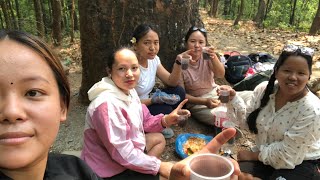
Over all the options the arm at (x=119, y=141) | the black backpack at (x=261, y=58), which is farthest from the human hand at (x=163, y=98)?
the black backpack at (x=261, y=58)

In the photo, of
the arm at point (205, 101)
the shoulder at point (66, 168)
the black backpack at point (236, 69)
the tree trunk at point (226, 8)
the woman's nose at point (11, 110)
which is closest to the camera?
the woman's nose at point (11, 110)

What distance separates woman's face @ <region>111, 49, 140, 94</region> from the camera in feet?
9.91

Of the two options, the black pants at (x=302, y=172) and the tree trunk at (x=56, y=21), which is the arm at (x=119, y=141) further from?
the tree trunk at (x=56, y=21)

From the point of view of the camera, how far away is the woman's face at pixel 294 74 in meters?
2.83

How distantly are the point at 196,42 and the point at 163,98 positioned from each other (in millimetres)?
1067

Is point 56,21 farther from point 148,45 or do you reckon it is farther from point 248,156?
point 248,156

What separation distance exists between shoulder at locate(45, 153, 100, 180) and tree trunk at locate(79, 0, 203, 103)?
10.4ft

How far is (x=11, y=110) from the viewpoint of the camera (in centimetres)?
111

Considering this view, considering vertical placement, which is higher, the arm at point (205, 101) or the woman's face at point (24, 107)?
the woman's face at point (24, 107)

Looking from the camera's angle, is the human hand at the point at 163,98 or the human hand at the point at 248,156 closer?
the human hand at the point at 248,156

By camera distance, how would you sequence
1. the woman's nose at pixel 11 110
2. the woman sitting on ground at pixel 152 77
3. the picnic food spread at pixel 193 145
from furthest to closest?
1. the woman sitting on ground at pixel 152 77
2. the picnic food spread at pixel 193 145
3. the woman's nose at pixel 11 110

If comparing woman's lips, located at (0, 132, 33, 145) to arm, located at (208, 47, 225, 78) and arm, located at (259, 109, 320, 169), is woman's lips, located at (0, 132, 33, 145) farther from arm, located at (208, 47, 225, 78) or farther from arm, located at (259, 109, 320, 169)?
arm, located at (208, 47, 225, 78)

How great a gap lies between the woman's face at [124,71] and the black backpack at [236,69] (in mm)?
3165

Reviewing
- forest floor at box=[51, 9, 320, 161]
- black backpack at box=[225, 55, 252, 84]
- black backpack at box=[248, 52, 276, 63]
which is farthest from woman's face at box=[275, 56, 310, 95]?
black backpack at box=[248, 52, 276, 63]
